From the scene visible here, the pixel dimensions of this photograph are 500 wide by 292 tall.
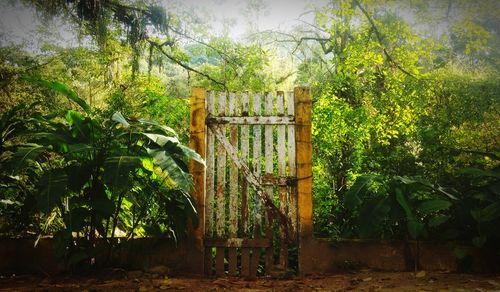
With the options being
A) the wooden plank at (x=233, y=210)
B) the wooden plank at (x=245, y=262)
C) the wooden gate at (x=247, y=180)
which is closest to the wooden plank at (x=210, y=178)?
the wooden gate at (x=247, y=180)

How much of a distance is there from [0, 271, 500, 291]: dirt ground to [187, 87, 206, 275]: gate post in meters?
0.23

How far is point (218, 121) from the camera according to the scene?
417 cm

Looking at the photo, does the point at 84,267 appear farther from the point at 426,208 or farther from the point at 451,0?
the point at 451,0

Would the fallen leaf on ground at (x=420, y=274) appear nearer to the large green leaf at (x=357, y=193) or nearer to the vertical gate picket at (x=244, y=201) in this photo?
the large green leaf at (x=357, y=193)

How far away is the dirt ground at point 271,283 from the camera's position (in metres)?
3.19

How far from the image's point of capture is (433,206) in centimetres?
371

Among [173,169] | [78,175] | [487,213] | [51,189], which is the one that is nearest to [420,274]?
[487,213]

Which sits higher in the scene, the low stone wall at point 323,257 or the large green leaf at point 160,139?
the large green leaf at point 160,139

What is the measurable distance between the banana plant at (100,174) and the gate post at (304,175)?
4.08 ft

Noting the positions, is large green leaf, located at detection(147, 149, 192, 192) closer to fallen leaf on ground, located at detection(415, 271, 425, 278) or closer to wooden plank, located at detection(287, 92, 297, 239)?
wooden plank, located at detection(287, 92, 297, 239)

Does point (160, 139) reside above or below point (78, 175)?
above

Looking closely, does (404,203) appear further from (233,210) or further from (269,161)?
(233,210)

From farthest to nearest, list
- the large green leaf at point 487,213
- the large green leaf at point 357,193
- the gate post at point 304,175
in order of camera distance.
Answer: the gate post at point 304,175 → the large green leaf at point 357,193 → the large green leaf at point 487,213

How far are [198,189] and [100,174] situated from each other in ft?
3.46
